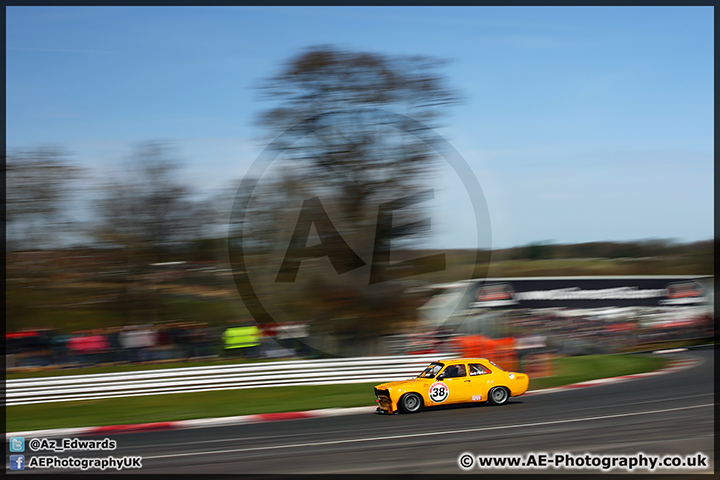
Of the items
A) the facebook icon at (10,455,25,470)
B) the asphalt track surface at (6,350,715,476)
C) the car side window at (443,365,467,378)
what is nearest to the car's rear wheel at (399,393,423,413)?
the asphalt track surface at (6,350,715,476)

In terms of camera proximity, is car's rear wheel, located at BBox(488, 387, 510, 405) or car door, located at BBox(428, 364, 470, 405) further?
car's rear wheel, located at BBox(488, 387, 510, 405)

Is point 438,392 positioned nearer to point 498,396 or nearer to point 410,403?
point 410,403

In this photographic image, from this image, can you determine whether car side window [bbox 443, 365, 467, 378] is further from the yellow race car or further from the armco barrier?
the armco barrier

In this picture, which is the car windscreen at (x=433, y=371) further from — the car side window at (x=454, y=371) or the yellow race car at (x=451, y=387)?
the car side window at (x=454, y=371)

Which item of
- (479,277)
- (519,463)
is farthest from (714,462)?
(479,277)

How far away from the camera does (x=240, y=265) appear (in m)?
20.0

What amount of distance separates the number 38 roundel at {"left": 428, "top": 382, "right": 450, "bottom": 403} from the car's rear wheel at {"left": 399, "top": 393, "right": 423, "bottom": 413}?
0.80 ft

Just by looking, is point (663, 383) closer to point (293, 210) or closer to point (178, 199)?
point (293, 210)

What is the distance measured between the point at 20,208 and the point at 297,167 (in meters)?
10.2

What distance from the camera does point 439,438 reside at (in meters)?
8.65

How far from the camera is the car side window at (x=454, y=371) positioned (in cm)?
1109

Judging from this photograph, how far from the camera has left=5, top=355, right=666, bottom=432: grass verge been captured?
11555 millimetres

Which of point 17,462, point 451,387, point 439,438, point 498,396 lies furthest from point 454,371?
point 17,462

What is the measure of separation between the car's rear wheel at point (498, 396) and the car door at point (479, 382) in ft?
0.31
